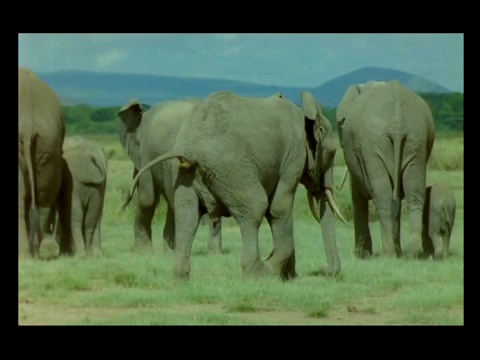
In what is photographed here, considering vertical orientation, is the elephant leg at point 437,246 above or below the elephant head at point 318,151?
below

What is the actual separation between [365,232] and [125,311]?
15.3 ft

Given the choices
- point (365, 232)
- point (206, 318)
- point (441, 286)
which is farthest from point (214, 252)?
point (206, 318)

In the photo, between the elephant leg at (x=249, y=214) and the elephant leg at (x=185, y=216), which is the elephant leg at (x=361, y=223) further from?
the elephant leg at (x=185, y=216)

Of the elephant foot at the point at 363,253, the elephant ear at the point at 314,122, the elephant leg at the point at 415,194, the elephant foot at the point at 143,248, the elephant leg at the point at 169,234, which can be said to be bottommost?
the elephant foot at the point at 363,253

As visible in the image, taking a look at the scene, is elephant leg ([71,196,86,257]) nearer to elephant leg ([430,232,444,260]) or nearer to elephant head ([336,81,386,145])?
elephant head ([336,81,386,145])

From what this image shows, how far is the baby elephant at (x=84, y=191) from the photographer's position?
1495 centimetres

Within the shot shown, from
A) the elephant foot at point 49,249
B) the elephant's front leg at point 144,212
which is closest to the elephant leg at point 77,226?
the elephant foot at point 49,249

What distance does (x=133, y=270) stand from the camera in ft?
42.8

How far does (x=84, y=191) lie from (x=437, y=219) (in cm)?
344

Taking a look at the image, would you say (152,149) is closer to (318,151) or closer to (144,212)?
(144,212)

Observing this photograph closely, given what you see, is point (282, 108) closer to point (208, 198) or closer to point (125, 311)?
point (208, 198)

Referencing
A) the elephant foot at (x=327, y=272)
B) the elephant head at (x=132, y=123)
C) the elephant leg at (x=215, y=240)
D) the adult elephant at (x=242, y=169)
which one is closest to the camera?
the adult elephant at (x=242, y=169)

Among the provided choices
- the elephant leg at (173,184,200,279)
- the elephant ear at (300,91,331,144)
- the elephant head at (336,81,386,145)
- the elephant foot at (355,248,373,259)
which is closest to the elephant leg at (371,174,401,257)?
the elephant foot at (355,248,373,259)

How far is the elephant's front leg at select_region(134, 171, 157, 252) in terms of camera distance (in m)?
15.7
